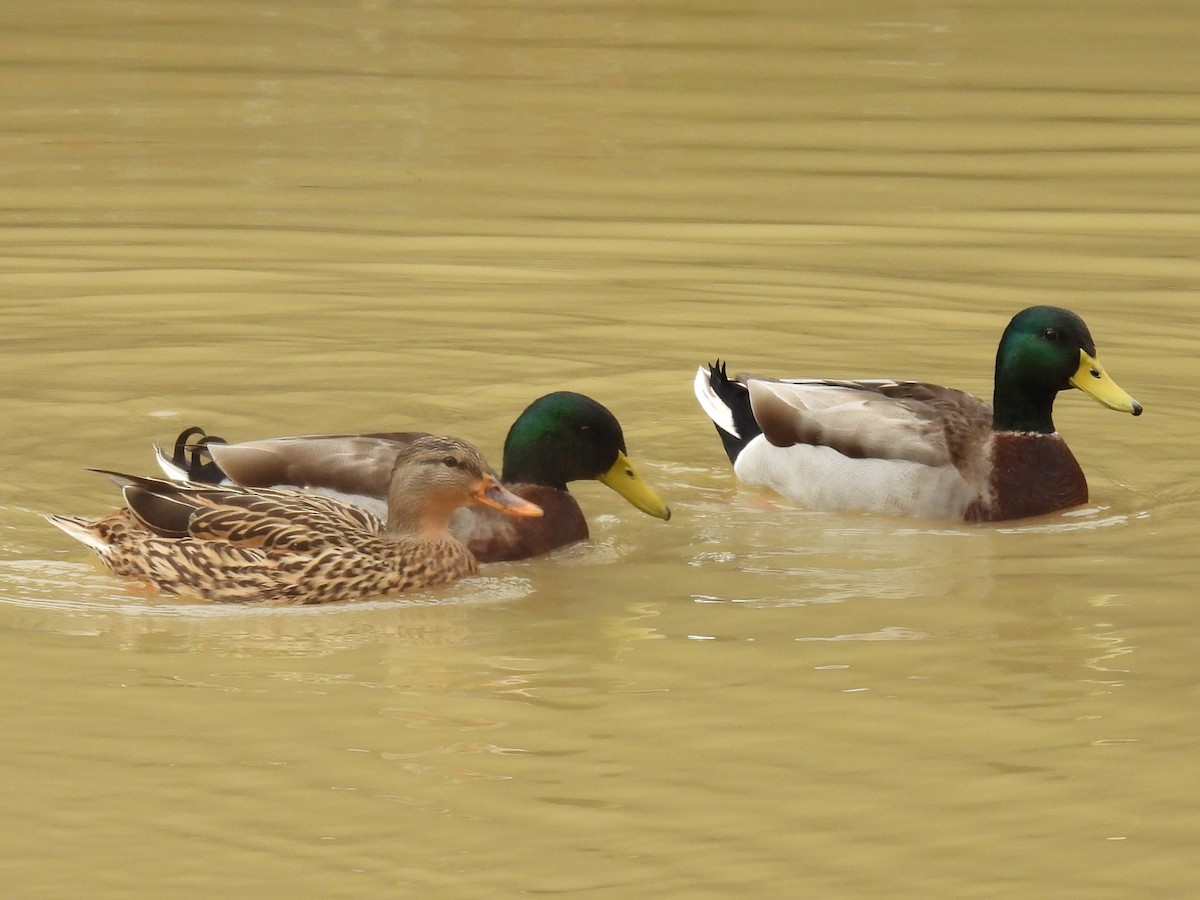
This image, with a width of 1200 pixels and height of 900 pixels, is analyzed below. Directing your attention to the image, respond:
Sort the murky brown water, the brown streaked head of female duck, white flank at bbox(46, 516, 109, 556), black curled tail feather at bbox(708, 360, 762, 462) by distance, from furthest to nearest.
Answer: black curled tail feather at bbox(708, 360, 762, 462), the brown streaked head of female duck, white flank at bbox(46, 516, 109, 556), the murky brown water

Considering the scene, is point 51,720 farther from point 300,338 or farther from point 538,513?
point 300,338

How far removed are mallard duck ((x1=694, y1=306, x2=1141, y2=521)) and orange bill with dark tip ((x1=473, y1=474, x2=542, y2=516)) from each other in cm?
160

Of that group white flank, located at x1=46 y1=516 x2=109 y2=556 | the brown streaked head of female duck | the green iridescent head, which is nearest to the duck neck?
the brown streaked head of female duck

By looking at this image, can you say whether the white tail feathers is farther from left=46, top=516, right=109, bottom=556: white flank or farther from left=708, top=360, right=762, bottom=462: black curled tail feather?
left=46, top=516, right=109, bottom=556: white flank

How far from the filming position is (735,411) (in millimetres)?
9500

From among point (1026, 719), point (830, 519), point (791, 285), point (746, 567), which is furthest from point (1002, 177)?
point (1026, 719)

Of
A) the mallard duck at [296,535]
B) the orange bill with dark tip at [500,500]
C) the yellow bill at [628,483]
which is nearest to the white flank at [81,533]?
the mallard duck at [296,535]

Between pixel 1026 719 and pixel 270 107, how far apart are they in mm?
11788

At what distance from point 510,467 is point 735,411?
1.39 metres

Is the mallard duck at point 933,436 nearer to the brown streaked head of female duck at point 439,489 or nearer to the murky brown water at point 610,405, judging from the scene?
the murky brown water at point 610,405

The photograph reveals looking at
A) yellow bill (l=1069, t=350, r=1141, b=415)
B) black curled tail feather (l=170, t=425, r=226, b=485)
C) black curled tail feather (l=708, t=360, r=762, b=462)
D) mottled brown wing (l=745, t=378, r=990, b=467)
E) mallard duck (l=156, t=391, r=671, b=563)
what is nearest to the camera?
mallard duck (l=156, t=391, r=671, b=563)

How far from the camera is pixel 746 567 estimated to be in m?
7.94

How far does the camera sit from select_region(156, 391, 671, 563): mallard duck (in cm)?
809

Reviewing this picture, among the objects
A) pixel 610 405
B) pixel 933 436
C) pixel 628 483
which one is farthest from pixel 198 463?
pixel 933 436
